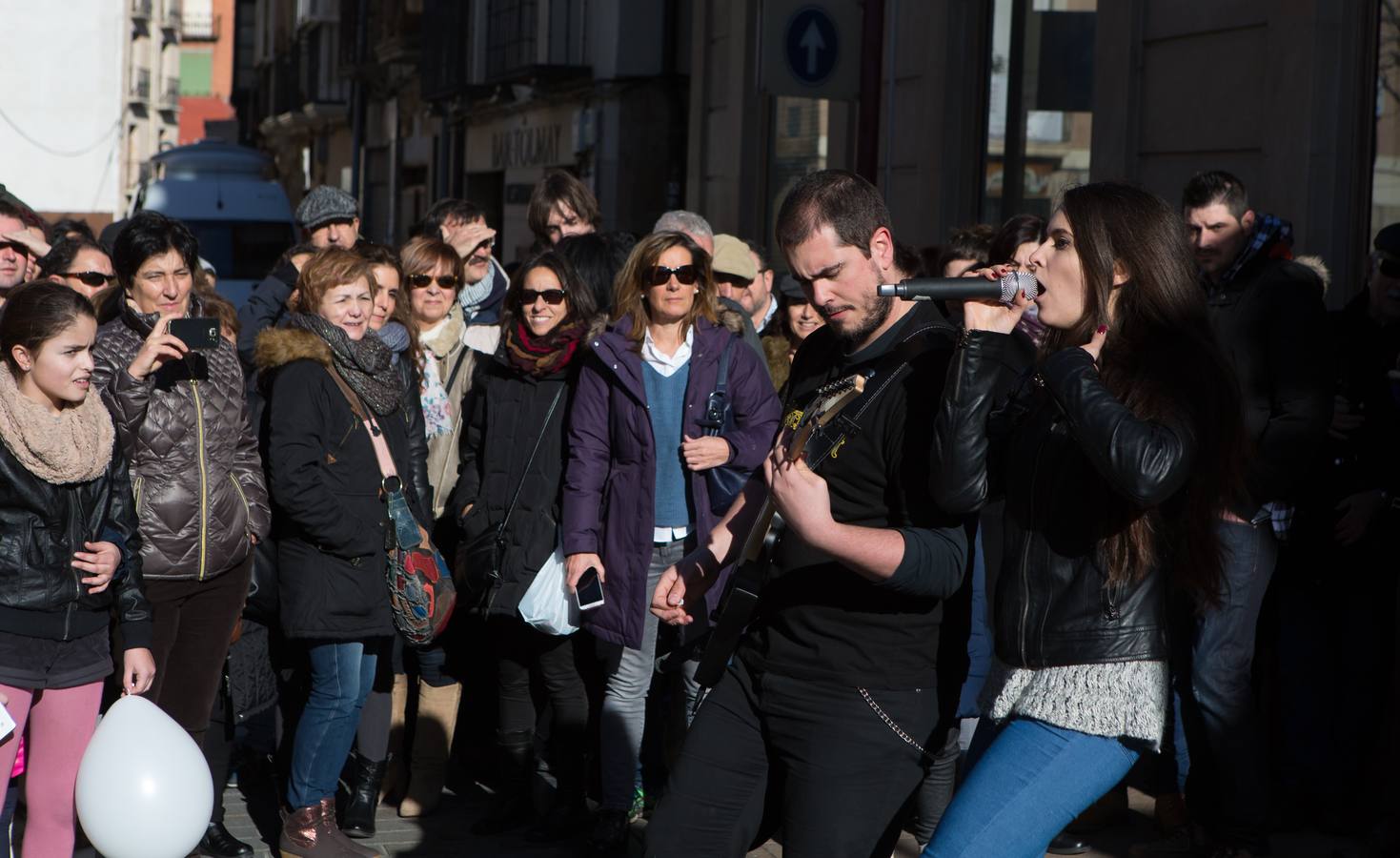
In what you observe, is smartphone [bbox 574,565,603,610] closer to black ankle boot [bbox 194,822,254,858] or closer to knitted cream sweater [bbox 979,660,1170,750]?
black ankle boot [bbox 194,822,254,858]

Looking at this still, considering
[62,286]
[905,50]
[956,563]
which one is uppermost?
[905,50]

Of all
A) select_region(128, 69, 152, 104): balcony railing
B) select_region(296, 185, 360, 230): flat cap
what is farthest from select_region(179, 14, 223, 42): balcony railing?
select_region(296, 185, 360, 230): flat cap

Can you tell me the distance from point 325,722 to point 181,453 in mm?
1028

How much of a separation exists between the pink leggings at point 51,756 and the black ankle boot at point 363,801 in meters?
1.39

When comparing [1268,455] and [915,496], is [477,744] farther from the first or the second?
[915,496]

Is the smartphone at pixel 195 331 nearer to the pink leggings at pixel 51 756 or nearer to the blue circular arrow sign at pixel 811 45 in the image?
the pink leggings at pixel 51 756

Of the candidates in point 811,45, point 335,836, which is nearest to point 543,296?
point 335,836

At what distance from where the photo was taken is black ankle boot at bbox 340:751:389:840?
20.0 ft

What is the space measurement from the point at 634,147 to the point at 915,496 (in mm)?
15585

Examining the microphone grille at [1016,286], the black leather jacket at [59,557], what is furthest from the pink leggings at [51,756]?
the microphone grille at [1016,286]

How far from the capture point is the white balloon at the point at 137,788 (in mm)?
4434

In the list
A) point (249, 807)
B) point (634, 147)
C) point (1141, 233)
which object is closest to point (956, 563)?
point (1141, 233)

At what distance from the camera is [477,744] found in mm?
7430

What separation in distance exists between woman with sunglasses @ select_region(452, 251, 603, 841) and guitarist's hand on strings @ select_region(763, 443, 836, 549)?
9.15 ft
